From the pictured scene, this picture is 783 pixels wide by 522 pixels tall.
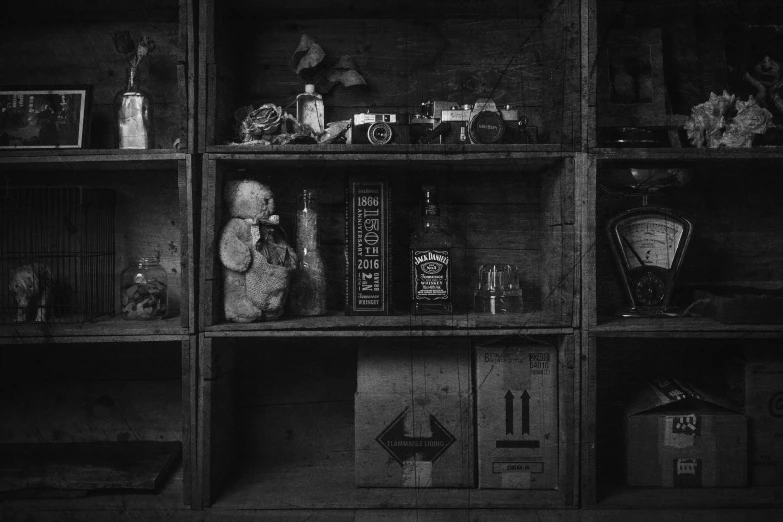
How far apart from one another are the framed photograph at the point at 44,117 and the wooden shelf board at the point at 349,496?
1089 millimetres

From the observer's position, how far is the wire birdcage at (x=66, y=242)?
1979mm

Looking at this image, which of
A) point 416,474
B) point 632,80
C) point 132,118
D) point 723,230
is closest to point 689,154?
point 632,80

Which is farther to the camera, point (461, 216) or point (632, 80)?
point (461, 216)

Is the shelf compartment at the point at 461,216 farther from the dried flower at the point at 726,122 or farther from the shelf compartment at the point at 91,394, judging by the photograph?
the shelf compartment at the point at 91,394

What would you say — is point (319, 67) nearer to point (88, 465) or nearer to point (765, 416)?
point (88, 465)

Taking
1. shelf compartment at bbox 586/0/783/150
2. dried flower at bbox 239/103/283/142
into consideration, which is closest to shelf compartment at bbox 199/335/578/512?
dried flower at bbox 239/103/283/142

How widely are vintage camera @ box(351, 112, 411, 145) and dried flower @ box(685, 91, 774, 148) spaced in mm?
823

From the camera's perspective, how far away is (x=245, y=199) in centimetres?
178

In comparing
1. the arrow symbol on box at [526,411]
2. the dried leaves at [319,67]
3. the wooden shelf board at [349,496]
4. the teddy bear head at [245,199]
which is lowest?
the wooden shelf board at [349,496]

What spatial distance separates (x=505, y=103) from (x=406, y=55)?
1.17 feet

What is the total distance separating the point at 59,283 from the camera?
6.58 feet

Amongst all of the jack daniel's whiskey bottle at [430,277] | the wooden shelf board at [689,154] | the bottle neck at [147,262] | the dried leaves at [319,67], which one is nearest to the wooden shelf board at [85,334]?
the bottle neck at [147,262]

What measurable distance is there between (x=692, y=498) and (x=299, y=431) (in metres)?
1.18

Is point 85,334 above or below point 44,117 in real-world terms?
below
